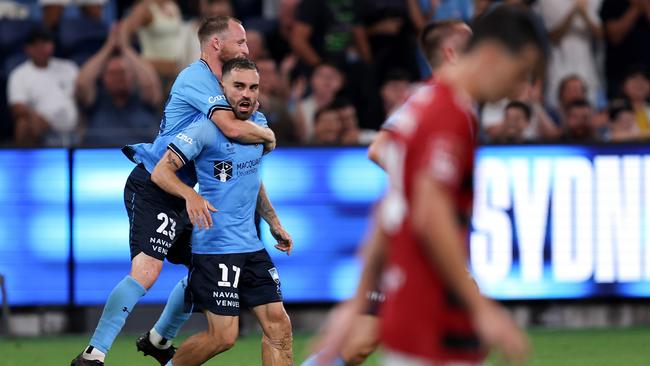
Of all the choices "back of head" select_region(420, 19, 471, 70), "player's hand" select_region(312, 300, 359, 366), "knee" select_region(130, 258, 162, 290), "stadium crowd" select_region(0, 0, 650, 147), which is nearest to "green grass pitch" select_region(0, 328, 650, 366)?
"stadium crowd" select_region(0, 0, 650, 147)

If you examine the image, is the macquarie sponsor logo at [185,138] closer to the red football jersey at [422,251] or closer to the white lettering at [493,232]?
the red football jersey at [422,251]

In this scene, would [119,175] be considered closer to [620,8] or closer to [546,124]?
[546,124]

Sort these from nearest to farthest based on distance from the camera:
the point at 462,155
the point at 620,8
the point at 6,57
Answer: the point at 462,155 < the point at 6,57 < the point at 620,8

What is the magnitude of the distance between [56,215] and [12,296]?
82 centimetres

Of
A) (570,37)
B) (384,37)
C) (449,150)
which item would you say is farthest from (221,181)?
(570,37)

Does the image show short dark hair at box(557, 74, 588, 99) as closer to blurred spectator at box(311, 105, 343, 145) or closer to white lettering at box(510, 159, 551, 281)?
white lettering at box(510, 159, 551, 281)

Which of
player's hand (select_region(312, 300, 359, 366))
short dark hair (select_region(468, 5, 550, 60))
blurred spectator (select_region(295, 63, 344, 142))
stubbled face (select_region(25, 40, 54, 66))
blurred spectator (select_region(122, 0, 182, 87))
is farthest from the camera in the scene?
blurred spectator (select_region(122, 0, 182, 87))

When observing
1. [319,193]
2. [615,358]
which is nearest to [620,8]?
[319,193]

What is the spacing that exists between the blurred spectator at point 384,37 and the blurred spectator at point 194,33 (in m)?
1.49

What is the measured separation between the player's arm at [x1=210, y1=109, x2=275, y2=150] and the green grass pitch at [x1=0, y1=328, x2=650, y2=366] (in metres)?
2.65

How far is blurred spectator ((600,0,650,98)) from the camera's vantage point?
14992 millimetres

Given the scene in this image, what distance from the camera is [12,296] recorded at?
37.9 feet

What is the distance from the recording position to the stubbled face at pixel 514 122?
496 inches

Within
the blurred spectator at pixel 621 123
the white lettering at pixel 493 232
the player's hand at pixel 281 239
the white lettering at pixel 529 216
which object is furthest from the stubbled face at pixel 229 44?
the blurred spectator at pixel 621 123
